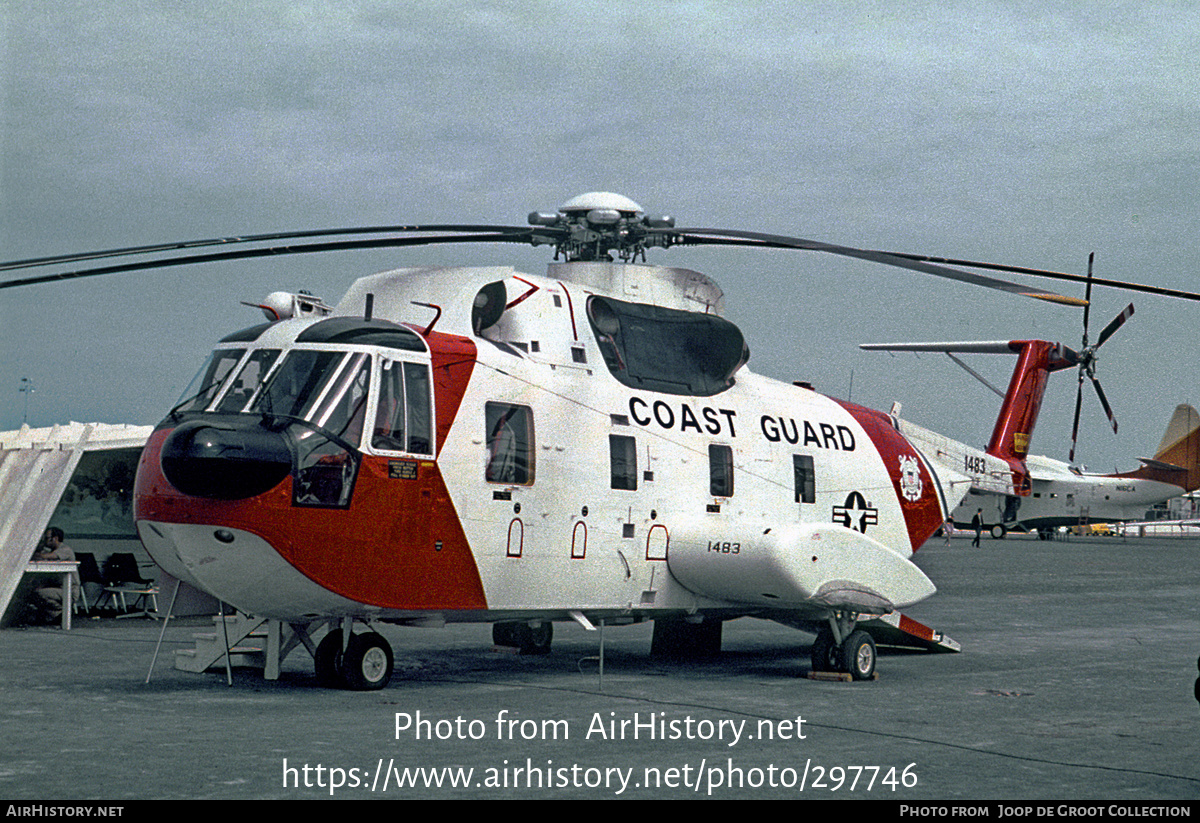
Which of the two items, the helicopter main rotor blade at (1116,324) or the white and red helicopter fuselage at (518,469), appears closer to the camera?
the white and red helicopter fuselage at (518,469)

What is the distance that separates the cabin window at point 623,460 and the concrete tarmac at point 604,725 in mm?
2171

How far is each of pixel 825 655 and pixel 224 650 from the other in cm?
667

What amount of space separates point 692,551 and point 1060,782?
649 centimetres

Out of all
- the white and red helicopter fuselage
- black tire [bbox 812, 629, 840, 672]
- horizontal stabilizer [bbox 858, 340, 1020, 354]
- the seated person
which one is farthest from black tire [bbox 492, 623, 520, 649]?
horizontal stabilizer [bbox 858, 340, 1020, 354]

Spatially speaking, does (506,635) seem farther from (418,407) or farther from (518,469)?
(418,407)

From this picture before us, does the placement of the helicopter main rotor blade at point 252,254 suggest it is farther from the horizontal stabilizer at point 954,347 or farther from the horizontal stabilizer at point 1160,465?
the horizontal stabilizer at point 1160,465

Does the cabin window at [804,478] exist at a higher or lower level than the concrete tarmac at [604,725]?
higher

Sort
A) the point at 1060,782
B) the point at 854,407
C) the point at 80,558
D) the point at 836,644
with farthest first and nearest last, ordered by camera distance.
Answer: the point at 80,558, the point at 854,407, the point at 836,644, the point at 1060,782

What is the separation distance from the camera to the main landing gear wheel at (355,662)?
42.6ft

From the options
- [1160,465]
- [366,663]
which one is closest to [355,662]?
[366,663]

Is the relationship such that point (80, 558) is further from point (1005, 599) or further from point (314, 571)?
point (1005, 599)

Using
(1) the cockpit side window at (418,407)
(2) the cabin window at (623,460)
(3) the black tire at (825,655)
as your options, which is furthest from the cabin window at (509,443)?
(3) the black tire at (825,655)
